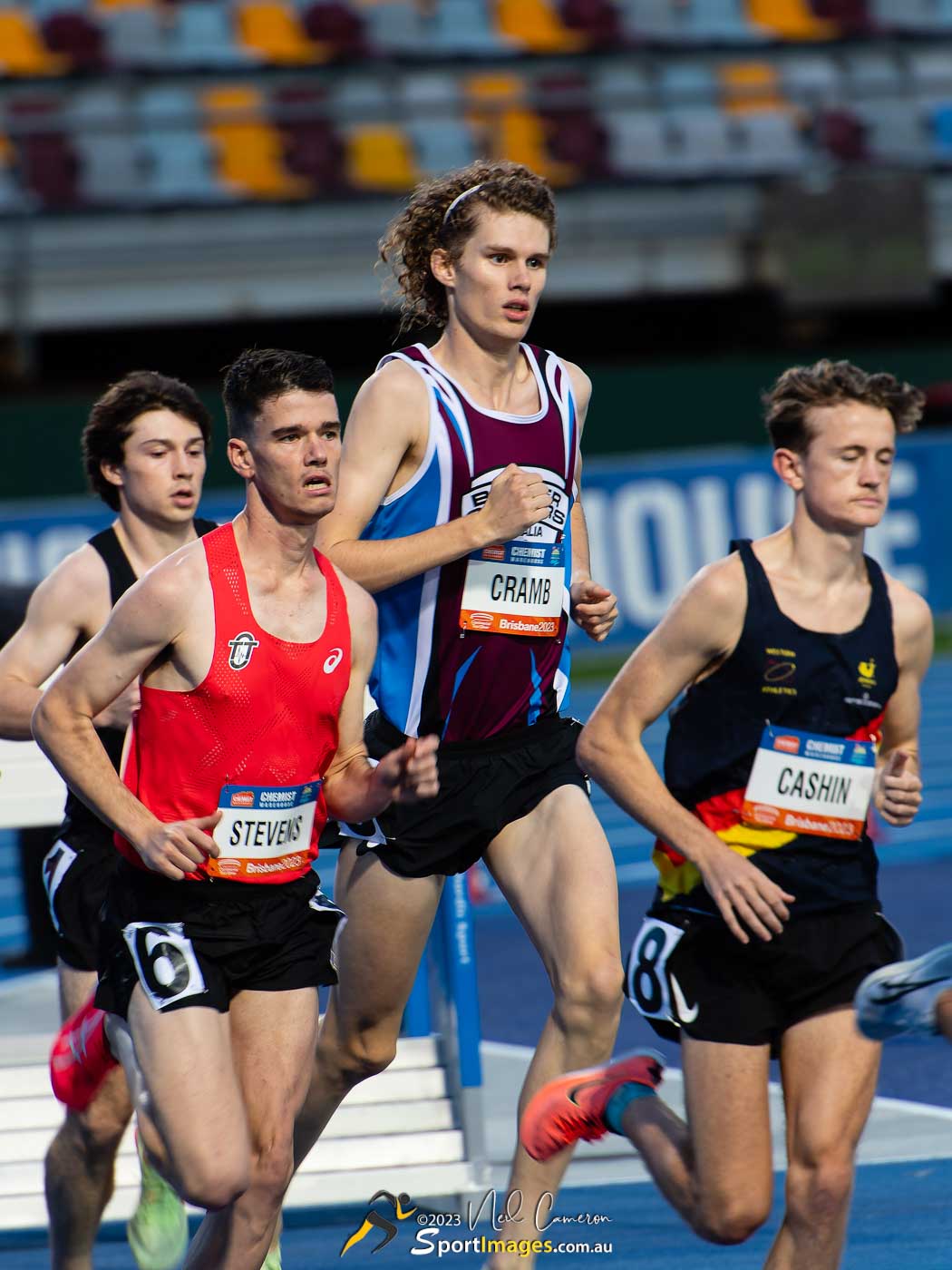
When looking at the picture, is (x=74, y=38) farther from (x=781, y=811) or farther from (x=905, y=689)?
(x=781, y=811)

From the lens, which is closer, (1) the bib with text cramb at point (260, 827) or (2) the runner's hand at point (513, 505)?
(1) the bib with text cramb at point (260, 827)

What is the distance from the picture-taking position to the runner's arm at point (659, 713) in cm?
355

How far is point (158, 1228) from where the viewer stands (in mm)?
4328

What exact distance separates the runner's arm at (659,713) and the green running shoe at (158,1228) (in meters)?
1.45

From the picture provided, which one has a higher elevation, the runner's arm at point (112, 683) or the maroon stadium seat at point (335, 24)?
the maroon stadium seat at point (335, 24)

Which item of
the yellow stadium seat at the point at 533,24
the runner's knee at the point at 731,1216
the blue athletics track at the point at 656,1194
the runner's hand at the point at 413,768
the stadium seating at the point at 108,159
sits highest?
the yellow stadium seat at the point at 533,24

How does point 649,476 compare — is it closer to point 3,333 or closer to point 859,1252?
point 3,333

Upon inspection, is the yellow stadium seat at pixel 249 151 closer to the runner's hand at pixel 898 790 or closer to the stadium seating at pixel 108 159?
the stadium seating at pixel 108 159

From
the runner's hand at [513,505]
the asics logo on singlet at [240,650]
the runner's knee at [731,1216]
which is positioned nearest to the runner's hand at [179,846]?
the asics logo on singlet at [240,650]

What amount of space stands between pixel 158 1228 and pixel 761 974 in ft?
5.20

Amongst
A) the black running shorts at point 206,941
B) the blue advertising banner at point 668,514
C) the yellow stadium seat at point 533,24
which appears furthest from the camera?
the yellow stadium seat at point 533,24

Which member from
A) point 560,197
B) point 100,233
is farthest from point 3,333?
point 560,197

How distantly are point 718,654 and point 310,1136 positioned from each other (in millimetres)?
1439

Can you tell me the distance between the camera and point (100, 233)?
694 inches
